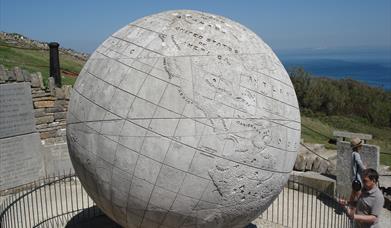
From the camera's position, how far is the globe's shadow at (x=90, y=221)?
7.37 meters

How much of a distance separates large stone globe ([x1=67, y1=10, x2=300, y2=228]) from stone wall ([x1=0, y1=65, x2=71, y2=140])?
5758mm

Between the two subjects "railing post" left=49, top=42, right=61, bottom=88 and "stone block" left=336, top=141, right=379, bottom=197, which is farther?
"railing post" left=49, top=42, right=61, bottom=88

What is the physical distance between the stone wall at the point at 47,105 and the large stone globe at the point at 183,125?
18.9ft

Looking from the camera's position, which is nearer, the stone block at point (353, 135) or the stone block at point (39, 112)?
the stone block at point (353, 135)

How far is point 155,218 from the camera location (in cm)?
500

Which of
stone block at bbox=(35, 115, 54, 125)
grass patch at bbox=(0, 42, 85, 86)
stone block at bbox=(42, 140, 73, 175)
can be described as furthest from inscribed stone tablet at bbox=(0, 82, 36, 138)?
grass patch at bbox=(0, 42, 85, 86)

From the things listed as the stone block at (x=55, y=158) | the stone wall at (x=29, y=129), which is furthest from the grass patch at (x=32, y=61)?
the stone block at (x=55, y=158)

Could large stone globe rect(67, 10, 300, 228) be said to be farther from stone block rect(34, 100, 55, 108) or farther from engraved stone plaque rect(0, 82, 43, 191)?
stone block rect(34, 100, 55, 108)

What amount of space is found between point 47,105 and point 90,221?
444cm

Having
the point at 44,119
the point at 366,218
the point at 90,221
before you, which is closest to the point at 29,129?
the point at 44,119

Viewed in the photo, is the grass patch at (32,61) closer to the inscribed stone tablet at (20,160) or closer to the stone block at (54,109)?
the stone block at (54,109)

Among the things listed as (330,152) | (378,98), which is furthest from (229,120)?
(378,98)

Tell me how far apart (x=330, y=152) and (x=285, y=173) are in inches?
282

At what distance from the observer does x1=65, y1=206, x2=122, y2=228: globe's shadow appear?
24.2ft
